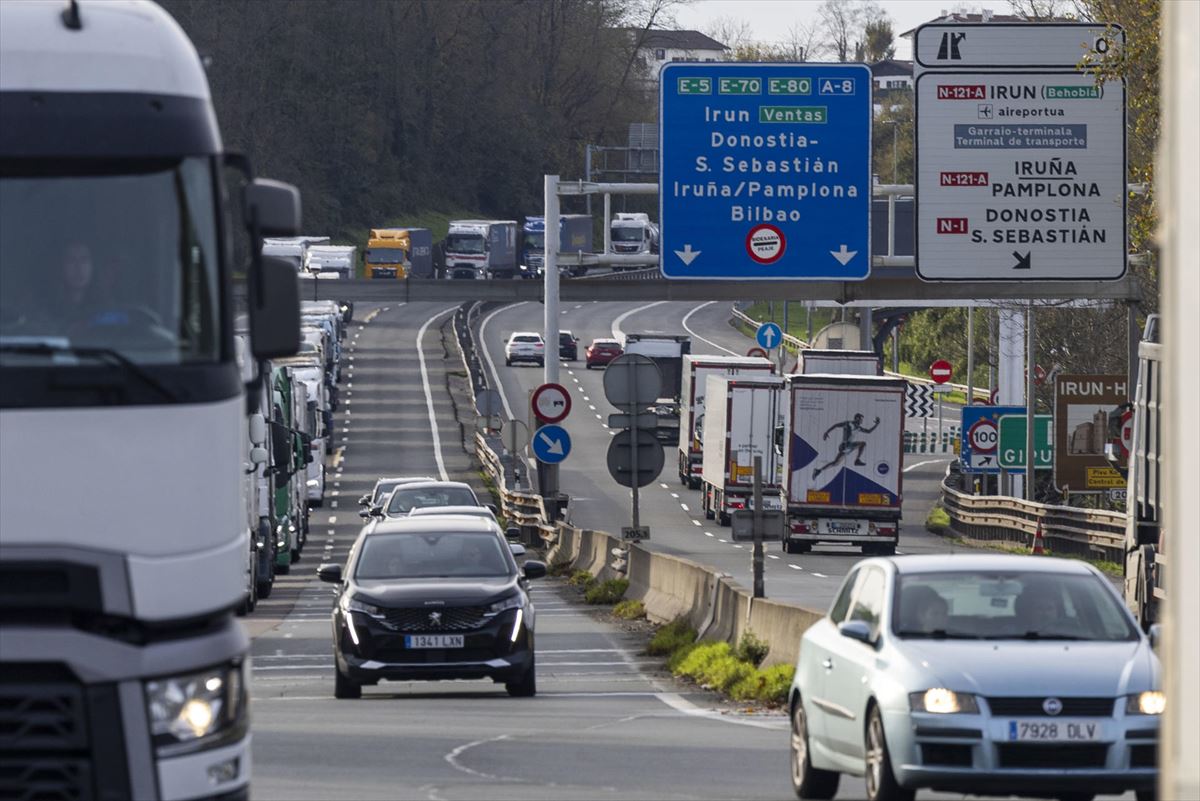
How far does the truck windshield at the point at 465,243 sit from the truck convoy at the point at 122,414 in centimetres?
10766

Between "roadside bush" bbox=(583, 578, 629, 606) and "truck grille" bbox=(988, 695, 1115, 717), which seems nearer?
"truck grille" bbox=(988, 695, 1115, 717)

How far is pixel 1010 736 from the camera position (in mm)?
10531

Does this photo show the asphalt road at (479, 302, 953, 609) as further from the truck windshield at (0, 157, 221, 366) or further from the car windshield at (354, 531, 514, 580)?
the truck windshield at (0, 157, 221, 366)

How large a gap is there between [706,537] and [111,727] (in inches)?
1650

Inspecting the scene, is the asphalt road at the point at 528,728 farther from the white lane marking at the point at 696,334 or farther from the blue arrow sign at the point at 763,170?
the white lane marking at the point at 696,334

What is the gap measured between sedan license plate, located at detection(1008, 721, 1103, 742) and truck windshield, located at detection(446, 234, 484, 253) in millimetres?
106067

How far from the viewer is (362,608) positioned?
18.2 meters

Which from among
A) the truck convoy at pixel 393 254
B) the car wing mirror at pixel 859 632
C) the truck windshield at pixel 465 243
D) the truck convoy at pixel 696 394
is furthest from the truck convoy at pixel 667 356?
the car wing mirror at pixel 859 632

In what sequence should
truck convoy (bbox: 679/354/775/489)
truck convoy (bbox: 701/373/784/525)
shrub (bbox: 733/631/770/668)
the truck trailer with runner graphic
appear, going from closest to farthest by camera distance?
shrub (bbox: 733/631/770/668) → the truck trailer with runner graphic → truck convoy (bbox: 701/373/784/525) → truck convoy (bbox: 679/354/775/489)

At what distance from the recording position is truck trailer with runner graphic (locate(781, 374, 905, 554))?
42.7 metres

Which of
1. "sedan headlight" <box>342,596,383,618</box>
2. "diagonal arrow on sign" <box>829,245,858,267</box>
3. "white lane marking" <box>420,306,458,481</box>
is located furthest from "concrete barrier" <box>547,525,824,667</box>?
"white lane marking" <box>420,306,458,481</box>

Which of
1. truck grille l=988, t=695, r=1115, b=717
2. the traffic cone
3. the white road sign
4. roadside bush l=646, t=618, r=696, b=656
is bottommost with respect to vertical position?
the traffic cone

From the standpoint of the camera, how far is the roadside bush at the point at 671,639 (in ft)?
74.6

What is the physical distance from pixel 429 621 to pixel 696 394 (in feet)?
143
